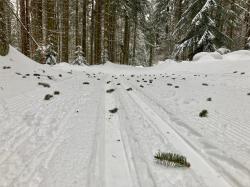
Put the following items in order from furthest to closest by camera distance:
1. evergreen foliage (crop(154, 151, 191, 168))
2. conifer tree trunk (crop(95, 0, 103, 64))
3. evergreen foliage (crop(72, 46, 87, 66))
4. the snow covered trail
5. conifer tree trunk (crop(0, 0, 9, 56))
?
conifer tree trunk (crop(95, 0, 103, 64)) < evergreen foliage (crop(72, 46, 87, 66)) < conifer tree trunk (crop(0, 0, 9, 56)) < evergreen foliage (crop(154, 151, 191, 168)) < the snow covered trail

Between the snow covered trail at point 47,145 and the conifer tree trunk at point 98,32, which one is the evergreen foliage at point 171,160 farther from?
the conifer tree trunk at point 98,32

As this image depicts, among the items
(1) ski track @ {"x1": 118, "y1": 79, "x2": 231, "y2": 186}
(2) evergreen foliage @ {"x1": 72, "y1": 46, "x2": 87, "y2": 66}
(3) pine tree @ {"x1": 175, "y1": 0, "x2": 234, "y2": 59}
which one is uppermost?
(3) pine tree @ {"x1": 175, "y1": 0, "x2": 234, "y2": 59}

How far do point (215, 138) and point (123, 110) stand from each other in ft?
5.59

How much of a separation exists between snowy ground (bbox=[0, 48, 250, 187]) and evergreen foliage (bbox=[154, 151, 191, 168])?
0.05 meters

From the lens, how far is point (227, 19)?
19.6 m

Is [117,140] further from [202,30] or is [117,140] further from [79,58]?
[79,58]

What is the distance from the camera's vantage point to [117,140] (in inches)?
114

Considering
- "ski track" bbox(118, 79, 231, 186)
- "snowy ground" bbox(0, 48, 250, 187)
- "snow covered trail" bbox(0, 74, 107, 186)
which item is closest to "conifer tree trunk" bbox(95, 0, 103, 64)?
"snowy ground" bbox(0, 48, 250, 187)

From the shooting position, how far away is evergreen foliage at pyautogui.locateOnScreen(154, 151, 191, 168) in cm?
233

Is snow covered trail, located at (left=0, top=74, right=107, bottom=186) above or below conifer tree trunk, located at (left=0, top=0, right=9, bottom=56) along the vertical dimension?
below

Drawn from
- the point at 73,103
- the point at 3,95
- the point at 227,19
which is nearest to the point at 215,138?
the point at 73,103

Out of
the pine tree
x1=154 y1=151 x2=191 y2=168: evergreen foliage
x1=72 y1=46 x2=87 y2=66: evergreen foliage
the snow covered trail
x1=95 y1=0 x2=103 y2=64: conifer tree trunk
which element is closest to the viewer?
the snow covered trail

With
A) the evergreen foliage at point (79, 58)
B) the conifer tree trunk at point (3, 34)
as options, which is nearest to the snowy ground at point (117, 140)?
the conifer tree trunk at point (3, 34)

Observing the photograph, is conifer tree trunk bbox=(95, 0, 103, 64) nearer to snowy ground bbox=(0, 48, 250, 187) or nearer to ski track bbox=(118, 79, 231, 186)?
snowy ground bbox=(0, 48, 250, 187)
